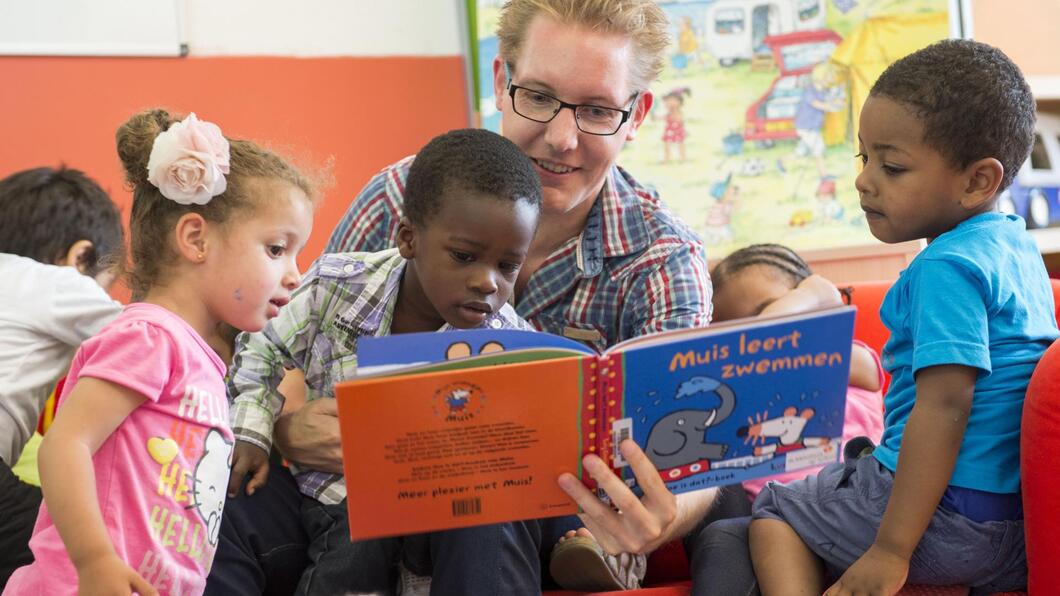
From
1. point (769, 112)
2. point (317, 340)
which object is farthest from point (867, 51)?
point (317, 340)

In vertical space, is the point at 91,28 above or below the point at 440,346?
above

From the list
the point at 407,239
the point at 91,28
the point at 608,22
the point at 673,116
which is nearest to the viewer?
the point at 407,239

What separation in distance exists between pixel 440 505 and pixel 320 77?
2.20 metres

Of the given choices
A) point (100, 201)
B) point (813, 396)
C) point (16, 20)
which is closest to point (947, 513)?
point (813, 396)

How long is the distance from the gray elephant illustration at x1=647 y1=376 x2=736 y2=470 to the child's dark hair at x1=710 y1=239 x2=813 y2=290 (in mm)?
1091

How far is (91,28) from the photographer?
9.30ft

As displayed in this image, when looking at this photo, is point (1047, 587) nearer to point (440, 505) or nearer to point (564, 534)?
point (564, 534)

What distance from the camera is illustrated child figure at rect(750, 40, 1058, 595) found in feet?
4.28

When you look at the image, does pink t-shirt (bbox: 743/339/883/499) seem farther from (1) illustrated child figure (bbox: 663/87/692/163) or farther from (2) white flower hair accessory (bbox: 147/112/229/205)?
(1) illustrated child figure (bbox: 663/87/692/163)

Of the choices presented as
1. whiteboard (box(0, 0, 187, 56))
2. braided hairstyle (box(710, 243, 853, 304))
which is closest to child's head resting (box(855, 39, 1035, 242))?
braided hairstyle (box(710, 243, 853, 304))

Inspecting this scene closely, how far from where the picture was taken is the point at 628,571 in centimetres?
159

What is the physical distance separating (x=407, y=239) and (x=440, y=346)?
47 cm

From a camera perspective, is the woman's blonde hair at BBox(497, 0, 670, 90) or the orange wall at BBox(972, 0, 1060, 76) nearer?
the woman's blonde hair at BBox(497, 0, 670, 90)

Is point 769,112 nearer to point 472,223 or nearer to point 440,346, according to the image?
point 472,223
